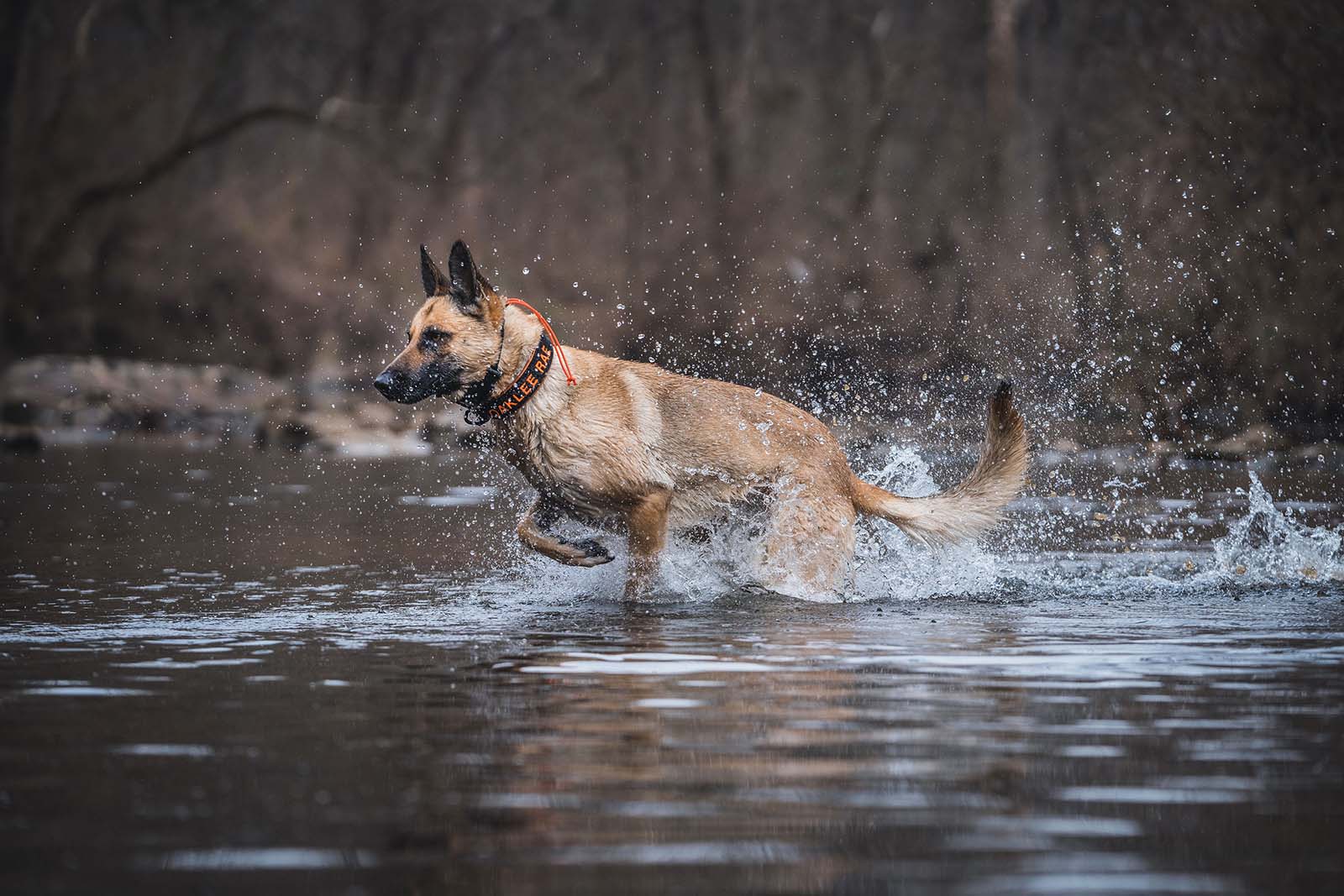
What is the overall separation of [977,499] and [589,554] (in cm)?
180

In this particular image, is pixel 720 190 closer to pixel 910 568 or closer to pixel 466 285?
pixel 910 568

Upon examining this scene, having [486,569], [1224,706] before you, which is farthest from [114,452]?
[1224,706]

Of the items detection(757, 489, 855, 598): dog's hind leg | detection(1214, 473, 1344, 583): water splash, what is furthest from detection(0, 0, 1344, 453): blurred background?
detection(757, 489, 855, 598): dog's hind leg

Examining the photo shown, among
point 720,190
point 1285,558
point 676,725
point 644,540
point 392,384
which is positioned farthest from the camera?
point 720,190

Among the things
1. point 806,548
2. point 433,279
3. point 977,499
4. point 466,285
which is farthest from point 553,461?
point 977,499

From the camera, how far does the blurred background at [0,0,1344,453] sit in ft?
69.7

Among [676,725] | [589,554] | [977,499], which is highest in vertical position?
[977,499]

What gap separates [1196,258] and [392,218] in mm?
10801

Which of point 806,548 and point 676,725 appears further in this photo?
point 806,548

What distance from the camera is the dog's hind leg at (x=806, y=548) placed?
6.92m

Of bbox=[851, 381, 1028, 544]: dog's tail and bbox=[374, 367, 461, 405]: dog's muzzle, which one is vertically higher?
bbox=[374, 367, 461, 405]: dog's muzzle

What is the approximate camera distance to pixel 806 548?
273 inches

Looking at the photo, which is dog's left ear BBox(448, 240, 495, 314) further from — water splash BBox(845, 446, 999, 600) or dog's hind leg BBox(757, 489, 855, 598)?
water splash BBox(845, 446, 999, 600)

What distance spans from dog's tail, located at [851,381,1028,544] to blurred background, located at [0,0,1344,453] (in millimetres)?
12728
